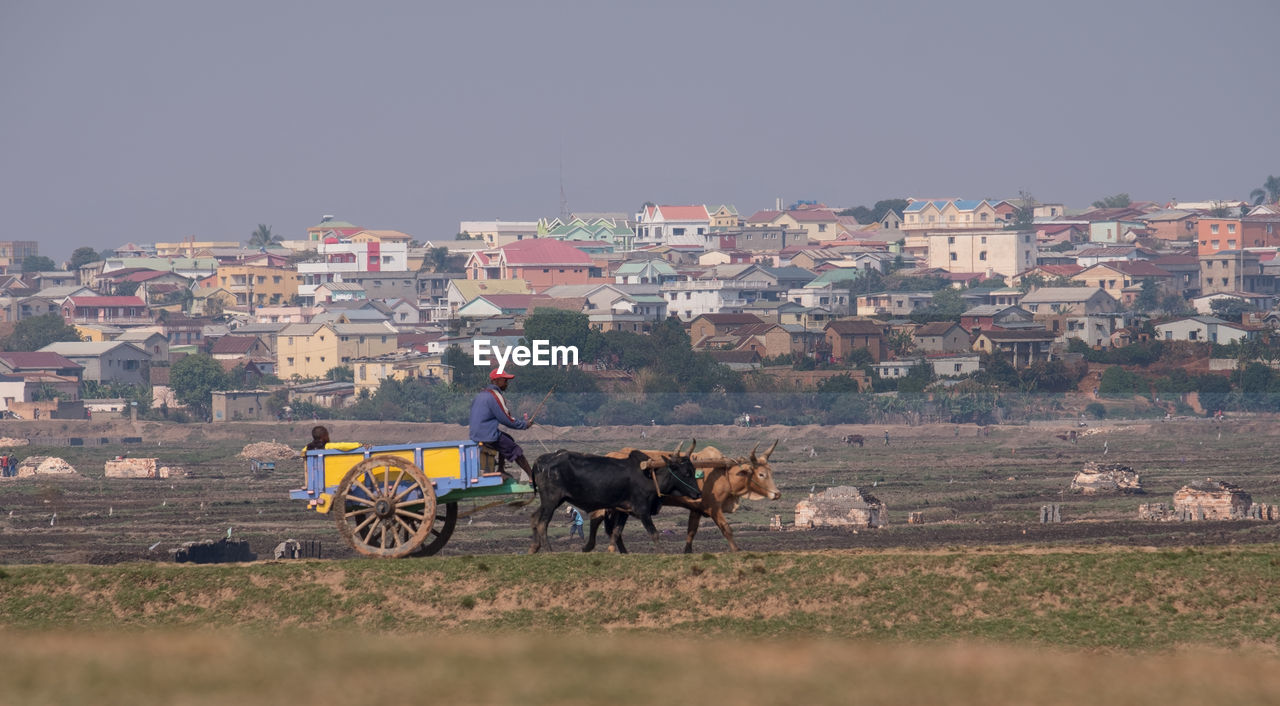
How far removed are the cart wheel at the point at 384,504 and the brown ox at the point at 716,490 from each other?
207cm

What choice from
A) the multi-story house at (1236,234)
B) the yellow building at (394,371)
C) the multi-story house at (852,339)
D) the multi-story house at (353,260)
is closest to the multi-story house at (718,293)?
the multi-story house at (353,260)

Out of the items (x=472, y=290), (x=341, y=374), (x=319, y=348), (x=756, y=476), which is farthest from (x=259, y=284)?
(x=756, y=476)

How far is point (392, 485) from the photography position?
18.5 m

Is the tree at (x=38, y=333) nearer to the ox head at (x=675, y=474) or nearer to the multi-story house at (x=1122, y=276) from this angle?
the multi-story house at (x=1122, y=276)

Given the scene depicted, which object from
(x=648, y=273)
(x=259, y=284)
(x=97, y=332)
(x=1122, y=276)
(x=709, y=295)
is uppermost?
(x=648, y=273)

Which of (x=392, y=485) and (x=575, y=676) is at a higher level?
(x=392, y=485)

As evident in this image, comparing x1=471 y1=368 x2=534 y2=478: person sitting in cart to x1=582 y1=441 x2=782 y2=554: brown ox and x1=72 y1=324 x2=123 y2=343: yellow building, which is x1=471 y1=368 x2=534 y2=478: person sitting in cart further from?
x1=72 y1=324 x2=123 y2=343: yellow building

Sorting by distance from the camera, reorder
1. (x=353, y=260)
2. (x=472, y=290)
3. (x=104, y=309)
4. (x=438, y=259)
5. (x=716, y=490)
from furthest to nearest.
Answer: (x=438, y=259), (x=353, y=260), (x=104, y=309), (x=472, y=290), (x=716, y=490)

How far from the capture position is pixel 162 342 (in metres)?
132

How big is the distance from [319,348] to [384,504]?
112m

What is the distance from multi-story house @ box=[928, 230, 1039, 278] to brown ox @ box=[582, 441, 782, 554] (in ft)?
561

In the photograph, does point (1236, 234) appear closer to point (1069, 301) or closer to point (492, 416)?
point (1069, 301)

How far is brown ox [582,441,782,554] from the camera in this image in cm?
1970

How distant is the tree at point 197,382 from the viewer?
112 meters
